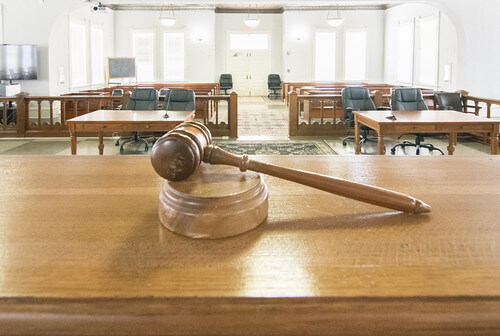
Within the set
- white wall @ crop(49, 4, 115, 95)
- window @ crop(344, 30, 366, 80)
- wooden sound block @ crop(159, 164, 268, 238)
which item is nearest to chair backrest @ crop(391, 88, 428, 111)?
→ wooden sound block @ crop(159, 164, 268, 238)

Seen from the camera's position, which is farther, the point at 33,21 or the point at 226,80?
the point at 226,80

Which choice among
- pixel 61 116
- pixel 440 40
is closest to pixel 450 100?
pixel 440 40

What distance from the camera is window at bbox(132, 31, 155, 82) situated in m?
16.7

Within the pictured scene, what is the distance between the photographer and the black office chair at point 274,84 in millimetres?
17562

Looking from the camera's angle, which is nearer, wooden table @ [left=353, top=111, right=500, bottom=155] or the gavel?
the gavel

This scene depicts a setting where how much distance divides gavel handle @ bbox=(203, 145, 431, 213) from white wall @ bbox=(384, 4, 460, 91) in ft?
32.4

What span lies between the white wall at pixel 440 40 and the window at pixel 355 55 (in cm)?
81

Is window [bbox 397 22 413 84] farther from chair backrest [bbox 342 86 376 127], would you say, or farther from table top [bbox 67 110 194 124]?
table top [bbox 67 110 194 124]

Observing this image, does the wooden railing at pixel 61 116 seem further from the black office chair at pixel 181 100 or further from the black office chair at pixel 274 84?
the black office chair at pixel 274 84

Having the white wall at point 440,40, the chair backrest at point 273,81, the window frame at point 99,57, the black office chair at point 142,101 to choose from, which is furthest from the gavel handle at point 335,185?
the chair backrest at point 273,81

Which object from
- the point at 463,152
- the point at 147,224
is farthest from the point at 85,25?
the point at 147,224

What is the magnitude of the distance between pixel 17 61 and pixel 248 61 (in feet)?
32.3

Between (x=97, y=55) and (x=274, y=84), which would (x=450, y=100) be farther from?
(x=97, y=55)

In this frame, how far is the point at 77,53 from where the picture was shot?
12844 mm
